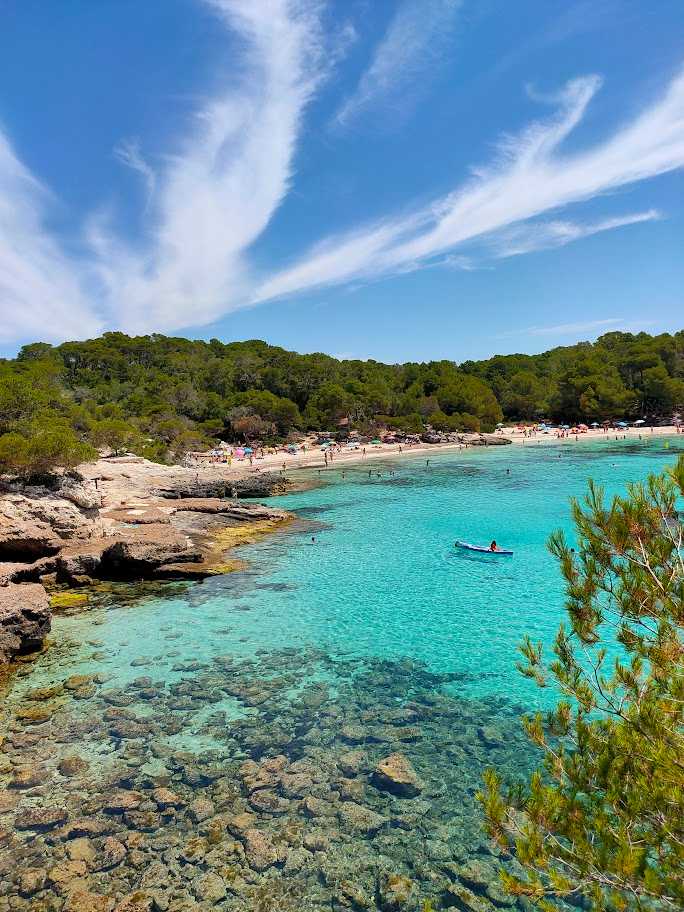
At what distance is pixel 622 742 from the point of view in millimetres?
4199

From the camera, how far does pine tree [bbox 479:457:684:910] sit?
11.9ft

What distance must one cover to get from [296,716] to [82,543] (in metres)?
15.1

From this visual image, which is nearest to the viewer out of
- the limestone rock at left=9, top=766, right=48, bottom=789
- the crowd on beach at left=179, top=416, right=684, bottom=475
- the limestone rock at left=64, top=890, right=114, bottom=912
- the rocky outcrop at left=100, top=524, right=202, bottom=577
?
the limestone rock at left=64, top=890, right=114, bottom=912

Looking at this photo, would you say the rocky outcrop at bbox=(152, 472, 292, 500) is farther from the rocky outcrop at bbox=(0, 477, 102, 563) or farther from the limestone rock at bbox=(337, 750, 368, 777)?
the limestone rock at bbox=(337, 750, 368, 777)

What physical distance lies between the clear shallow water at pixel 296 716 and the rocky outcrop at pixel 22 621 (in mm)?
778

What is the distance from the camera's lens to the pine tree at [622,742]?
362 centimetres

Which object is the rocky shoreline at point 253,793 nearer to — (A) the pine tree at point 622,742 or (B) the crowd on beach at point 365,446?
(A) the pine tree at point 622,742

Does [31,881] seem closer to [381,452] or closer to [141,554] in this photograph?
[141,554]

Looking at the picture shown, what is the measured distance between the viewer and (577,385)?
8294 cm

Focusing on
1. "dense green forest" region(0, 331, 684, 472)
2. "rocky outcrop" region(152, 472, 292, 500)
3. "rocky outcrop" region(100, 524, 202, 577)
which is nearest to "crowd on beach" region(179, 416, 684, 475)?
"dense green forest" region(0, 331, 684, 472)

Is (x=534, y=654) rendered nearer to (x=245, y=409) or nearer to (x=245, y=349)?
(x=245, y=409)

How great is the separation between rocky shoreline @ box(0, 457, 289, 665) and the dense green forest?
89.8ft

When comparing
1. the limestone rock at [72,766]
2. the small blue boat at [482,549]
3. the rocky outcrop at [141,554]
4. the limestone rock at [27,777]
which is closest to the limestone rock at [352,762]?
the limestone rock at [72,766]

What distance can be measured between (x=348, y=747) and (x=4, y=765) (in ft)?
20.6
